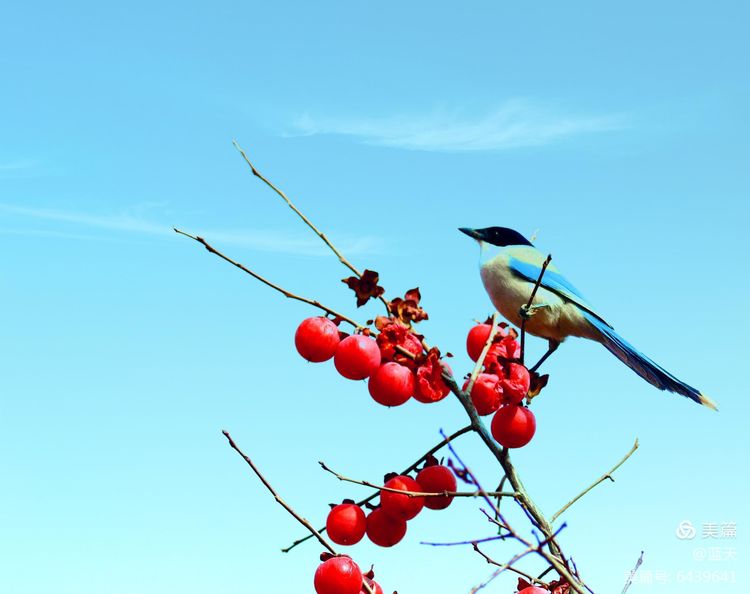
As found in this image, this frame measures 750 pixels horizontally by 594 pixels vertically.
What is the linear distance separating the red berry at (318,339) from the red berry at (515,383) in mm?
530

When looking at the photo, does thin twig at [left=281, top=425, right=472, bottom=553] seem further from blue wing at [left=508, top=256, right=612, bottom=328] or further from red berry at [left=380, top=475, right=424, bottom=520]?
blue wing at [left=508, top=256, right=612, bottom=328]

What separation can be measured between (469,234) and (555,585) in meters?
3.33

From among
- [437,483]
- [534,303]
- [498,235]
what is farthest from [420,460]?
[498,235]

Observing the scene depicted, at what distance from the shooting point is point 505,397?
228cm

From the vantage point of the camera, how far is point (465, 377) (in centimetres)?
228

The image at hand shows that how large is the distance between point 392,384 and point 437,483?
1.02ft

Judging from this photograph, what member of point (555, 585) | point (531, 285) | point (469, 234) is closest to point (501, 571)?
point (555, 585)

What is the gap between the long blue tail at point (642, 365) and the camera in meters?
3.74

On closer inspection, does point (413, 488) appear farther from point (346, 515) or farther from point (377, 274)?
point (377, 274)

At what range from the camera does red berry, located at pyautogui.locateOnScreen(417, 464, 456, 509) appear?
7.25 ft

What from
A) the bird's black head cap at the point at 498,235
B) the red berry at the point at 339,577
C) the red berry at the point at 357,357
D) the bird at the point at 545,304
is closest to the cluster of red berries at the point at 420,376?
the red berry at the point at 357,357

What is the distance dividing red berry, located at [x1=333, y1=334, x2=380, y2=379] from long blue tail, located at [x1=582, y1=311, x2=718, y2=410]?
2.10 metres

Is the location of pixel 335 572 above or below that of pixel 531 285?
below

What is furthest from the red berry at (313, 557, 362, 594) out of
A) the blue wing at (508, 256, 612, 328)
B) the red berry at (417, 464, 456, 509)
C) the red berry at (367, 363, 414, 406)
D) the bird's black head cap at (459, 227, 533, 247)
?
the bird's black head cap at (459, 227, 533, 247)
